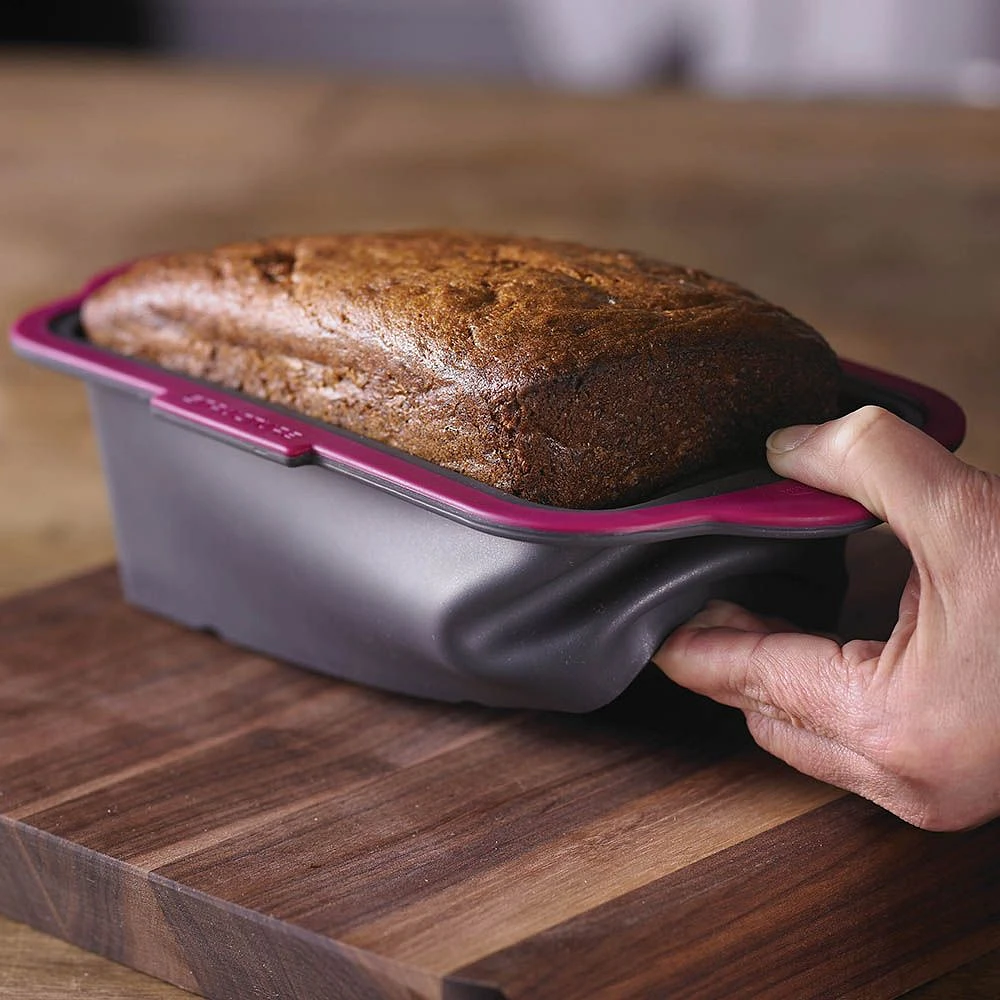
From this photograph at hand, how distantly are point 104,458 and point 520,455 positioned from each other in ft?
1.44

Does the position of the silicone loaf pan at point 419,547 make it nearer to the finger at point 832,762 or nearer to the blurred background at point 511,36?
the finger at point 832,762

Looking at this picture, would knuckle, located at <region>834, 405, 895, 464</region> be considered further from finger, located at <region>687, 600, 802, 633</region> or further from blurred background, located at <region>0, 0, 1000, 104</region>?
blurred background, located at <region>0, 0, 1000, 104</region>

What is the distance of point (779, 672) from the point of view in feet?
3.16

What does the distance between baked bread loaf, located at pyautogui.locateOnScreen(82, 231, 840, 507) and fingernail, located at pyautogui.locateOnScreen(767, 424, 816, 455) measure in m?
0.04

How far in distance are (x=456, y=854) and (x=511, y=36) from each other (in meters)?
4.30

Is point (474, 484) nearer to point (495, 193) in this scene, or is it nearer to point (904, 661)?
point (904, 661)

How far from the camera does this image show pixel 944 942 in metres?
0.94

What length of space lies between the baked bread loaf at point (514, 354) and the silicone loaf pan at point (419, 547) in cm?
3

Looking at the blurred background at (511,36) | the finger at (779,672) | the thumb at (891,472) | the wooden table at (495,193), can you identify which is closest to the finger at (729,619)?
the finger at (779,672)

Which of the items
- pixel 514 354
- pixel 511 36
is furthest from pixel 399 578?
pixel 511 36

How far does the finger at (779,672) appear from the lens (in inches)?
36.5

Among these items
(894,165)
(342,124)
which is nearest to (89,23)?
(342,124)

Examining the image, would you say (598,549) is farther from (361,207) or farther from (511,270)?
(361,207)

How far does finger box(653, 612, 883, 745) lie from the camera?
0.93 m
